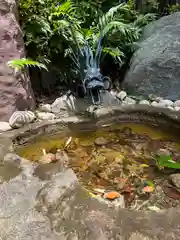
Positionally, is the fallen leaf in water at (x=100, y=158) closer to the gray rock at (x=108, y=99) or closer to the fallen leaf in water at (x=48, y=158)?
the fallen leaf in water at (x=48, y=158)

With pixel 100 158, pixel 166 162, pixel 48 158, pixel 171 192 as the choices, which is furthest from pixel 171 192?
pixel 48 158

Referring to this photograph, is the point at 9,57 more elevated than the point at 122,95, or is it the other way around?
the point at 9,57

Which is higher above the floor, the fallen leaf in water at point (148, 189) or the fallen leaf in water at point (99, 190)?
the fallen leaf in water at point (99, 190)

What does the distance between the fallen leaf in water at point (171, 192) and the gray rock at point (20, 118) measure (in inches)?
59.2

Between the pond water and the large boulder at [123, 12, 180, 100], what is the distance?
2.92 ft

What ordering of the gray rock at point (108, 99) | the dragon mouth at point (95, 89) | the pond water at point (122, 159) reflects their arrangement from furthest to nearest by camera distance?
1. the gray rock at point (108, 99)
2. the dragon mouth at point (95, 89)
3. the pond water at point (122, 159)

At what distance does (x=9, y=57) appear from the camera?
279 centimetres

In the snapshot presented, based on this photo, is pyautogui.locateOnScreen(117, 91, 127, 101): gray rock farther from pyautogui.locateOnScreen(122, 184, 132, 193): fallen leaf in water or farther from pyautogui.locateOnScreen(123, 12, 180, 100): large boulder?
pyautogui.locateOnScreen(122, 184, 132, 193): fallen leaf in water

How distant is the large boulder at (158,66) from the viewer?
3.47m

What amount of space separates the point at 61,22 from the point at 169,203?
2479mm

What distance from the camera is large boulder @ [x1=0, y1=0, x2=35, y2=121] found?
2.74 meters

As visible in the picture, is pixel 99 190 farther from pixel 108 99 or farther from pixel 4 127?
pixel 108 99

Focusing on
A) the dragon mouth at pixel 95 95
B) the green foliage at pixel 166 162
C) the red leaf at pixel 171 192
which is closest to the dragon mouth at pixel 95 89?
the dragon mouth at pixel 95 95

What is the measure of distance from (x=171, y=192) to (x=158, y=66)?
2.12 meters
